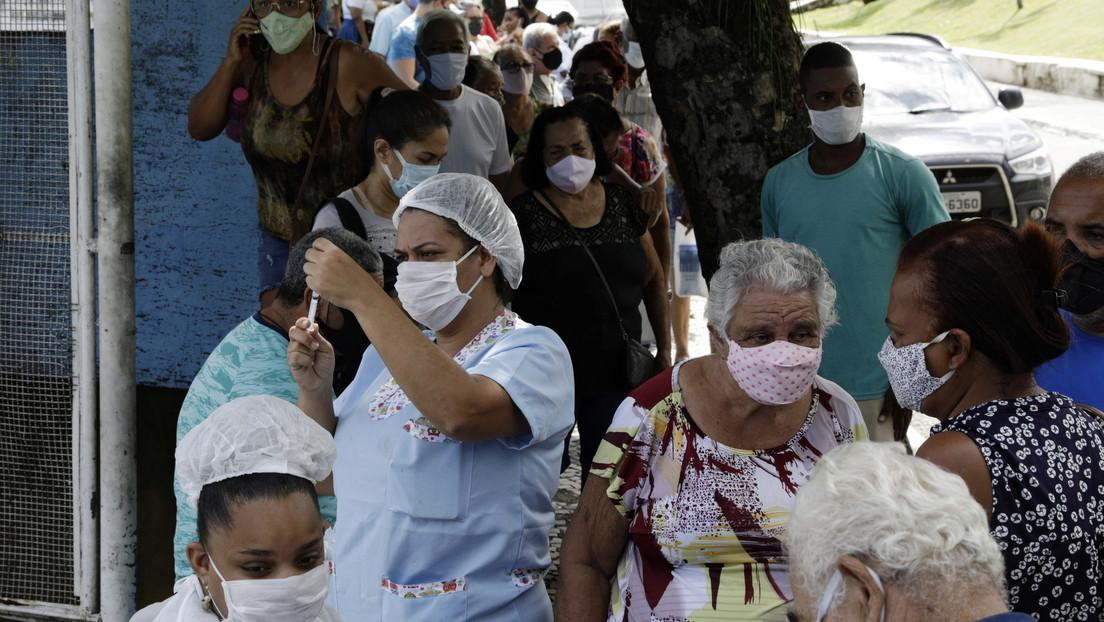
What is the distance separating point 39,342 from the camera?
487 cm

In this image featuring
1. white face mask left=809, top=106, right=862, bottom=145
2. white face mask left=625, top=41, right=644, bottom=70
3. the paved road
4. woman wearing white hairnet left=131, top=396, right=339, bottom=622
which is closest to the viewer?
woman wearing white hairnet left=131, top=396, right=339, bottom=622

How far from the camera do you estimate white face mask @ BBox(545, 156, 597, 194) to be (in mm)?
5363

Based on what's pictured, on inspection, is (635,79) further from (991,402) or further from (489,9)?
(489,9)

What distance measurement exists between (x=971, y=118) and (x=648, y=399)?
9.69 meters

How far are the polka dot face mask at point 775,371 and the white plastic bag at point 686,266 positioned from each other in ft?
17.1

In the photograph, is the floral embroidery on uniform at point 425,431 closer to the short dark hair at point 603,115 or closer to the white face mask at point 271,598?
the white face mask at point 271,598

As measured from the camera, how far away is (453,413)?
305 centimetres

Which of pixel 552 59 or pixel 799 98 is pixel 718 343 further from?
pixel 552 59

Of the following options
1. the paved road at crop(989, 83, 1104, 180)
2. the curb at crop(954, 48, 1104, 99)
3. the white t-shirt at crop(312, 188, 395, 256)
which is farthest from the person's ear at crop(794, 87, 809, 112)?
the curb at crop(954, 48, 1104, 99)

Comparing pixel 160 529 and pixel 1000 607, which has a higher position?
pixel 1000 607

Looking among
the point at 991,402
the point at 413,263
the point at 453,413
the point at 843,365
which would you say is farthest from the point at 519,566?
the point at 843,365

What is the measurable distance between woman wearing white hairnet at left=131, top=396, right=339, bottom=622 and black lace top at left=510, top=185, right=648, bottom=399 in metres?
2.53

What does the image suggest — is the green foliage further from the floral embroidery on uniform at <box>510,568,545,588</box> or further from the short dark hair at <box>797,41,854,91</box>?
the floral embroidery on uniform at <box>510,568,545,588</box>

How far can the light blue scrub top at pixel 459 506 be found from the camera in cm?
318
